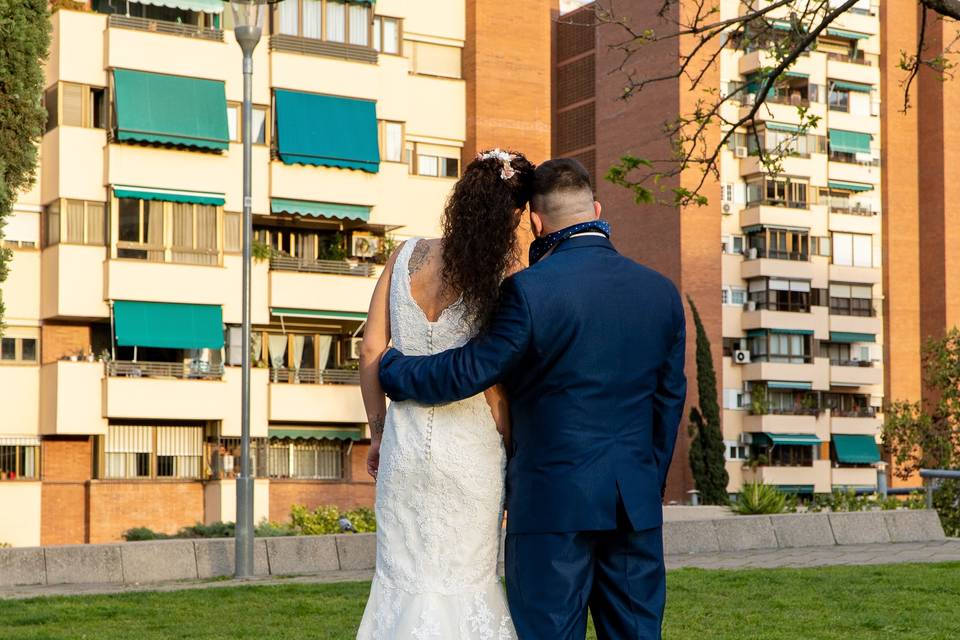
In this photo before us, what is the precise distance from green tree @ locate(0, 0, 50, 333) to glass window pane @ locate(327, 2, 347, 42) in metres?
24.0

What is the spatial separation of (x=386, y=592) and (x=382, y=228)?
38948 mm

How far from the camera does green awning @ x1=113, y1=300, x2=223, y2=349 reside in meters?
40.2

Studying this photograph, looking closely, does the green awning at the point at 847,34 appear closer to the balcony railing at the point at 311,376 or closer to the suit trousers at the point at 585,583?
Answer: the balcony railing at the point at 311,376

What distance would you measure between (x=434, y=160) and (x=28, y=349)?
524 inches

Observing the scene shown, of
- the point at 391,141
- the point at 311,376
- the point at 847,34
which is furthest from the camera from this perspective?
Answer: the point at 847,34

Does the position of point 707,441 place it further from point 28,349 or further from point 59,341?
point 28,349

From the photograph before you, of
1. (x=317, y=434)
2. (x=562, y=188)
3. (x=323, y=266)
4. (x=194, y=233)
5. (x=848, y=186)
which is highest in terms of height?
(x=848, y=186)

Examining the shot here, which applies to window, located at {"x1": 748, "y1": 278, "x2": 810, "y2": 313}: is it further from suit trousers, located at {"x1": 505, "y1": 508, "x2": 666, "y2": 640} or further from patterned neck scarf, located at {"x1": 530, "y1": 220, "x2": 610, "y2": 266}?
suit trousers, located at {"x1": 505, "y1": 508, "x2": 666, "y2": 640}

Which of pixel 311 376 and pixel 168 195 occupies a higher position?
pixel 168 195

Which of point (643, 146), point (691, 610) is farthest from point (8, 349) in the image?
point (643, 146)

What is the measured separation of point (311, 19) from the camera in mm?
44562

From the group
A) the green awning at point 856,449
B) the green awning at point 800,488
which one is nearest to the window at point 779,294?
the green awning at point 856,449

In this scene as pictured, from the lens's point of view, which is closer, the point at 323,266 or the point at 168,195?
the point at 168,195

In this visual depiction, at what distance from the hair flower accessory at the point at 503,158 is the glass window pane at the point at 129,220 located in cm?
3600
